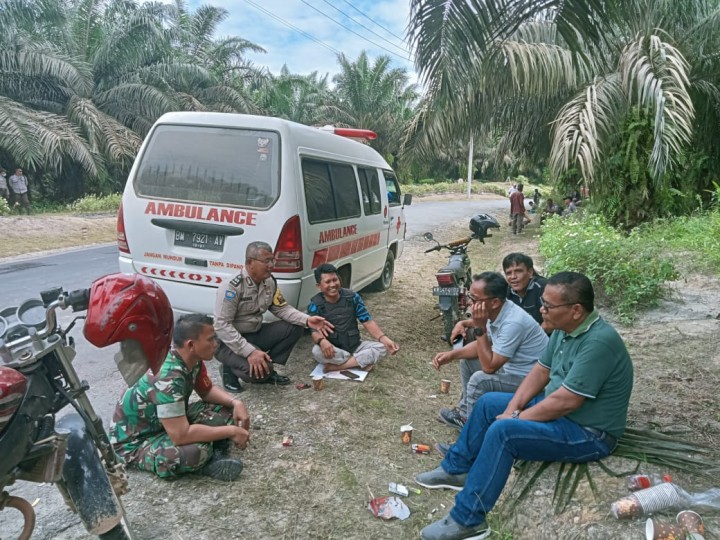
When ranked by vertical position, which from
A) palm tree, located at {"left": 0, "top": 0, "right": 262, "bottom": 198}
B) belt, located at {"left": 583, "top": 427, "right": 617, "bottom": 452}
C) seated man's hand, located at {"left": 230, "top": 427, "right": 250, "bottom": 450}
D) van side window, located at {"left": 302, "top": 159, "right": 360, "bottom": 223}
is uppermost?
palm tree, located at {"left": 0, "top": 0, "right": 262, "bottom": 198}

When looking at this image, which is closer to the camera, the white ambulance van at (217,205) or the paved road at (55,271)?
the white ambulance van at (217,205)

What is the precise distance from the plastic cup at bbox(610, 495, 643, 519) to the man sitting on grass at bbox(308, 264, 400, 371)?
2.30m

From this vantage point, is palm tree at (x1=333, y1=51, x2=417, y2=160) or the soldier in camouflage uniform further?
palm tree at (x1=333, y1=51, x2=417, y2=160)

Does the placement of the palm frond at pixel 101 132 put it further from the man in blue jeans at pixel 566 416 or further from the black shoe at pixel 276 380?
the man in blue jeans at pixel 566 416

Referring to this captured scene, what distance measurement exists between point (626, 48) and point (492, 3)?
6.30m

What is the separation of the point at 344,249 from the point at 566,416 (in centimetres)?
339

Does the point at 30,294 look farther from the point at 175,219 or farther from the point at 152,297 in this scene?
the point at 152,297

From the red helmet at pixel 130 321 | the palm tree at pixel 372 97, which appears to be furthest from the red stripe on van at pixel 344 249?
the palm tree at pixel 372 97

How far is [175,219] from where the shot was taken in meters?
4.62

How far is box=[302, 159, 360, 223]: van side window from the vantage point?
4.91 m

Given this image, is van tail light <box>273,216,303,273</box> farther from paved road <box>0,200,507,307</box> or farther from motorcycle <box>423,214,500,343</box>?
paved road <box>0,200,507,307</box>

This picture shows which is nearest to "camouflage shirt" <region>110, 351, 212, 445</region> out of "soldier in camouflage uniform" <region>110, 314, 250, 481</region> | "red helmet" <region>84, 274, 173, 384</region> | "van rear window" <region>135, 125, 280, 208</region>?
"soldier in camouflage uniform" <region>110, 314, 250, 481</region>

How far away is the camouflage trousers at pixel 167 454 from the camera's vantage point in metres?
2.94

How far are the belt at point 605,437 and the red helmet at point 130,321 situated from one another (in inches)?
79.3
